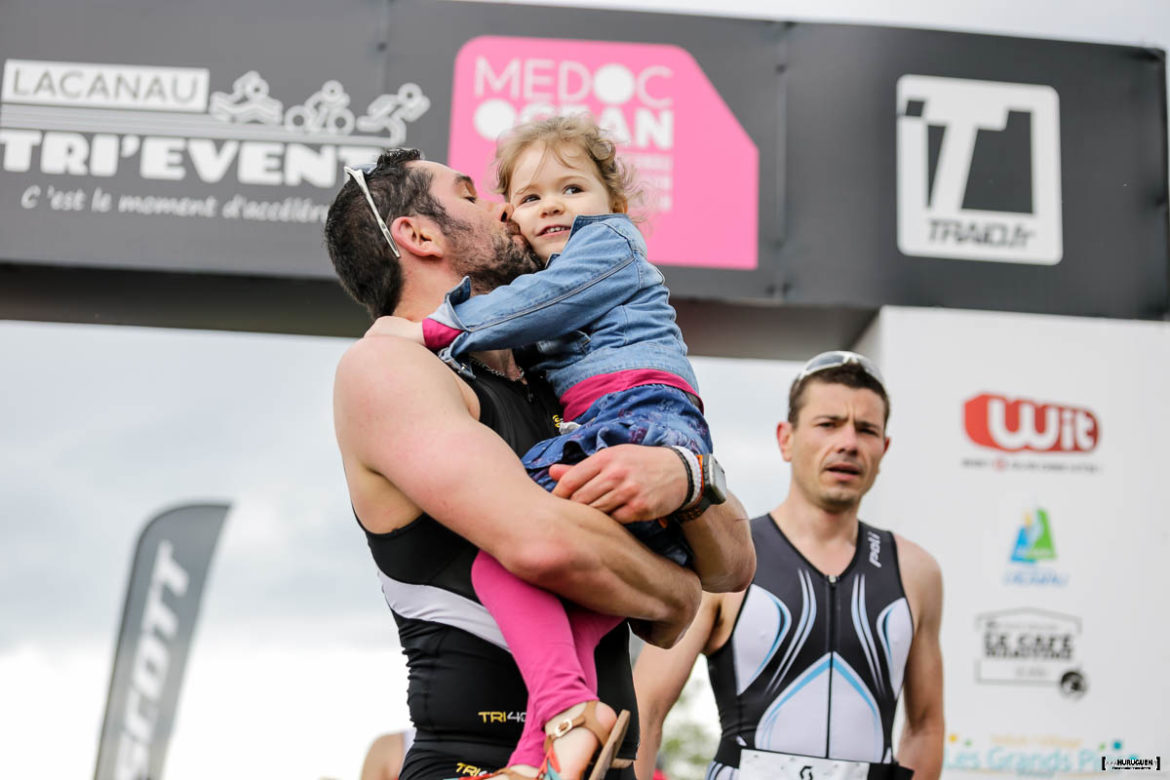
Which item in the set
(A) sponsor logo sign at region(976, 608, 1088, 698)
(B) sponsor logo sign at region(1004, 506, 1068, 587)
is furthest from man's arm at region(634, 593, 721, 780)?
(B) sponsor logo sign at region(1004, 506, 1068, 587)

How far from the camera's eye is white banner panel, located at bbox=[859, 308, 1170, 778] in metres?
5.87

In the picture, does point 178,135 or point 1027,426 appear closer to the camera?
point 1027,426

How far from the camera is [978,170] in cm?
654

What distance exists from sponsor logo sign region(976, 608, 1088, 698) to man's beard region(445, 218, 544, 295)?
4.35m

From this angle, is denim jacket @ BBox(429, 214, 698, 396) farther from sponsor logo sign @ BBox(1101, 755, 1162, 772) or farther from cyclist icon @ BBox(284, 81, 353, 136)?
sponsor logo sign @ BBox(1101, 755, 1162, 772)

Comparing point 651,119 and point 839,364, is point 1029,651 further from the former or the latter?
point 651,119

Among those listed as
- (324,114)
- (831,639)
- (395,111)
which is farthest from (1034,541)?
(324,114)

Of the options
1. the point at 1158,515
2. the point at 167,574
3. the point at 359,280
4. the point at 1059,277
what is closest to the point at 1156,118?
the point at 1059,277

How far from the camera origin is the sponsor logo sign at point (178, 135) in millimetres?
6293

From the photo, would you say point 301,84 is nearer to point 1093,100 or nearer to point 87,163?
point 87,163

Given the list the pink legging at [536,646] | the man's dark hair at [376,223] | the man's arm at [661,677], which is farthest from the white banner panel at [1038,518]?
the pink legging at [536,646]

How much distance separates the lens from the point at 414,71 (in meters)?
6.50

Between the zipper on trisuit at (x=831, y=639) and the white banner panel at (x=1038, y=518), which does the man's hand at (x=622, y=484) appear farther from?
the white banner panel at (x=1038, y=518)

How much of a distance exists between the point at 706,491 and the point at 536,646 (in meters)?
0.36
